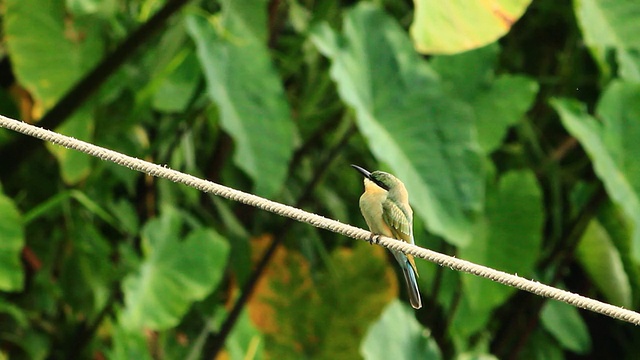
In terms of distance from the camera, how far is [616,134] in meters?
1.69

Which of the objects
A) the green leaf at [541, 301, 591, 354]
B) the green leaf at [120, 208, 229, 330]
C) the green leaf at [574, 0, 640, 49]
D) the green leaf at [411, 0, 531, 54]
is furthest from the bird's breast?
the green leaf at [541, 301, 591, 354]

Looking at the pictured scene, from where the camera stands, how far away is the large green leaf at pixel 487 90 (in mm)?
1808

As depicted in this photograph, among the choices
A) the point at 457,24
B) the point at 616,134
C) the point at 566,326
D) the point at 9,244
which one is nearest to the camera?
the point at 457,24

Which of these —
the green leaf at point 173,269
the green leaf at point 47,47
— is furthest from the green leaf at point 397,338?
the green leaf at point 47,47

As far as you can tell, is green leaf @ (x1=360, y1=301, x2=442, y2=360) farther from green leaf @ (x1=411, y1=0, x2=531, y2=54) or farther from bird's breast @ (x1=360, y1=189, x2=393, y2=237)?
bird's breast @ (x1=360, y1=189, x2=393, y2=237)

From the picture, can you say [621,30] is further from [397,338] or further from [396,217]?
[396,217]

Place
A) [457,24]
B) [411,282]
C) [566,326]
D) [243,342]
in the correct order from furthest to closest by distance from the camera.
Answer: [566,326], [243,342], [457,24], [411,282]

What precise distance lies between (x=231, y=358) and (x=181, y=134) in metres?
0.43

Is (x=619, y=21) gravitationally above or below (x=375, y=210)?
below

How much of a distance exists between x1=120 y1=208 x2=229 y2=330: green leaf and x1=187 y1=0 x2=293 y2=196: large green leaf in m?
0.17

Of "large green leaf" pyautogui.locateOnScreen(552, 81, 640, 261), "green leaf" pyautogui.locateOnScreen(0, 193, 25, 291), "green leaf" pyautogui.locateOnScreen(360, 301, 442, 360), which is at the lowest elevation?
"green leaf" pyautogui.locateOnScreen(360, 301, 442, 360)

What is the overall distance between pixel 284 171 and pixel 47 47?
18.7 inches

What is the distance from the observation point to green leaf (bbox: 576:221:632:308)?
6.43ft

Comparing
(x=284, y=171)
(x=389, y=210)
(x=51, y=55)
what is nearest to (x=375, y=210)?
(x=389, y=210)
